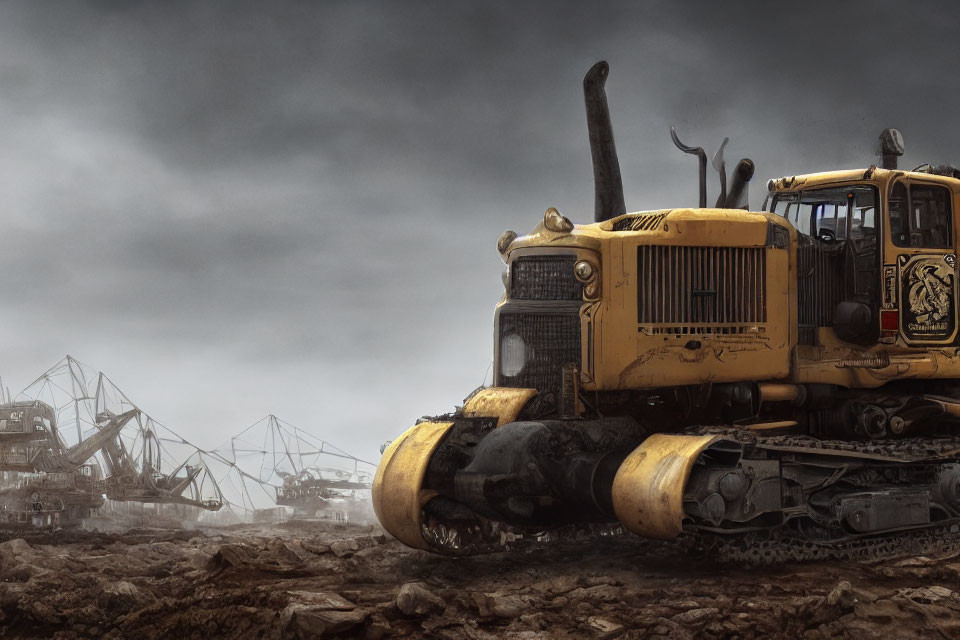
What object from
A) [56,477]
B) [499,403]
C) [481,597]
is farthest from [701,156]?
[56,477]

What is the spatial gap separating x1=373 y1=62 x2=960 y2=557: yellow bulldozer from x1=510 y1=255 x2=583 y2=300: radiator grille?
0.02 metres

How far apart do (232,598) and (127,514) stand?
20.7 m

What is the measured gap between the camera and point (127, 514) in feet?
88.6

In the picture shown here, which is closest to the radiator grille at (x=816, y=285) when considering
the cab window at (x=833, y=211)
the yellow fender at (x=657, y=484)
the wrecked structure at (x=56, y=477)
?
the cab window at (x=833, y=211)

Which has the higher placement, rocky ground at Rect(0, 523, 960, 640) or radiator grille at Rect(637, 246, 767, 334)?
radiator grille at Rect(637, 246, 767, 334)

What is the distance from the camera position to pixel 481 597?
7656 mm

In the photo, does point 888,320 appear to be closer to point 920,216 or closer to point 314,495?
point 920,216

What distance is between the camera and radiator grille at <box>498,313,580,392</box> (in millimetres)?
9663

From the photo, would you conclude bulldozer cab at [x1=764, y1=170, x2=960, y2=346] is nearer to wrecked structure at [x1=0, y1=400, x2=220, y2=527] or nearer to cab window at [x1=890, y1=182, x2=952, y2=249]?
cab window at [x1=890, y1=182, x2=952, y2=249]

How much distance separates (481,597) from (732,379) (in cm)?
359

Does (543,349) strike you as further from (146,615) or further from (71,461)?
(71,461)

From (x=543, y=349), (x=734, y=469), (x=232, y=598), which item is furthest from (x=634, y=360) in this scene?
(x=232, y=598)

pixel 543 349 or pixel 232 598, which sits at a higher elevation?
pixel 543 349

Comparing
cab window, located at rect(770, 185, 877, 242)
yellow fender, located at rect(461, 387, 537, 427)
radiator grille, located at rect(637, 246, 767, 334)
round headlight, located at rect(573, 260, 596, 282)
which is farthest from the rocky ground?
cab window, located at rect(770, 185, 877, 242)
